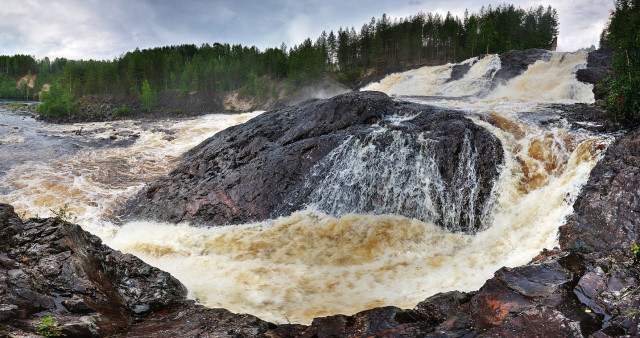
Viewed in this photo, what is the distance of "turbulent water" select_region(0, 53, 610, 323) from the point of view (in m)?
10.4

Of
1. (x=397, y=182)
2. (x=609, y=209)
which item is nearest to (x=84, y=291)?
(x=397, y=182)

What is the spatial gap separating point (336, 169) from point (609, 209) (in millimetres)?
9929

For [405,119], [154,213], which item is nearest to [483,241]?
[405,119]

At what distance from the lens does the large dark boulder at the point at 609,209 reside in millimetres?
9586

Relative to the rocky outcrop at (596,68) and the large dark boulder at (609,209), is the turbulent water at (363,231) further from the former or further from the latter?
the rocky outcrop at (596,68)

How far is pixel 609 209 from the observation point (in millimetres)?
10258

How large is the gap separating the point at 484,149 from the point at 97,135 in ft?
127

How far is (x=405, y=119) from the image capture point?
60.8 feet

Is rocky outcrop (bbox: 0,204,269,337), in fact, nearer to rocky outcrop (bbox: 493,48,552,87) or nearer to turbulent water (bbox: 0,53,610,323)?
turbulent water (bbox: 0,53,610,323)

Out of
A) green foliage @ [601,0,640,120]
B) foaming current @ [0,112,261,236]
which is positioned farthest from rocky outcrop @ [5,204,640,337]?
green foliage @ [601,0,640,120]

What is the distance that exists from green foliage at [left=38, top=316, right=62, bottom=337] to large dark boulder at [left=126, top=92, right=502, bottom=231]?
10025mm

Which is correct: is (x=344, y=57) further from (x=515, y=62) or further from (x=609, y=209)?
(x=609, y=209)

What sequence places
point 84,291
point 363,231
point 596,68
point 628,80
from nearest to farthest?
1. point 84,291
2. point 363,231
3. point 628,80
4. point 596,68

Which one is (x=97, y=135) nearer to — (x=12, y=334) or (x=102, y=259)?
(x=102, y=259)
